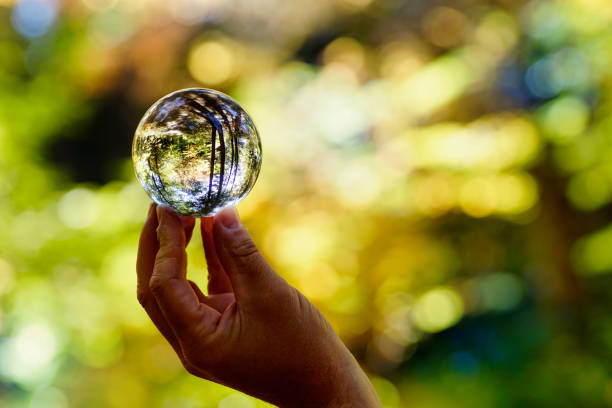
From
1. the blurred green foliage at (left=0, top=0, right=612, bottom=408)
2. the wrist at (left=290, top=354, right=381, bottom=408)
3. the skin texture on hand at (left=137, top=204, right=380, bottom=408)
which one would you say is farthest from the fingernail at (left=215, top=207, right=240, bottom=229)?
the blurred green foliage at (left=0, top=0, right=612, bottom=408)

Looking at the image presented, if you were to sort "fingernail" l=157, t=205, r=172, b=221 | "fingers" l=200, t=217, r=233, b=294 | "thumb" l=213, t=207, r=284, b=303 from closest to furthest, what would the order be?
"thumb" l=213, t=207, r=284, b=303, "fingernail" l=157, t=205, r=172, b=221, "fingers" l=200, t=217, r=233, b=294

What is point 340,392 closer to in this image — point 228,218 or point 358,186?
point 228,218

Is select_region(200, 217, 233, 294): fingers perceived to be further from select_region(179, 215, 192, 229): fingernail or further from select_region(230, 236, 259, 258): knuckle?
select_region(230, 236, 259, 258): knuckle

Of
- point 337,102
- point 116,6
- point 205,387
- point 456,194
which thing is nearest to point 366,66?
point 337,102

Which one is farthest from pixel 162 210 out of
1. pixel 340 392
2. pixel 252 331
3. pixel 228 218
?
pixel 340 392

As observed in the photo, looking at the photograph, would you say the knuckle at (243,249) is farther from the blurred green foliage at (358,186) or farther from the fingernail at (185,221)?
the blurred green foliage at (358,186)

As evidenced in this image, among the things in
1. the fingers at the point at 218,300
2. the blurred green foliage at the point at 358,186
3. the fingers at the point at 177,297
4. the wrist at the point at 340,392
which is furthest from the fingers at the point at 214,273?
the blurred green foliage at the point at 358,186

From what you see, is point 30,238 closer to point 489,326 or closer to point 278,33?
point 278,33

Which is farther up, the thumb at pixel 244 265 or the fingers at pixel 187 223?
the fingers at pixel 187 223

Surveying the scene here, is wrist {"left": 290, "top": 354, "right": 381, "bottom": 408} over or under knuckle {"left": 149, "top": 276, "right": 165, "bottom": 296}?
under

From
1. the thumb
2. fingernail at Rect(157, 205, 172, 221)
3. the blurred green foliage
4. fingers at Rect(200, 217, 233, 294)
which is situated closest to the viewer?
the thumb
